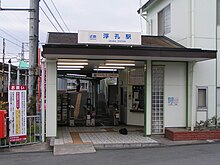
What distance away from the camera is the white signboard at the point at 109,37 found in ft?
37.0

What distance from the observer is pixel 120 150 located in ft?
33.1

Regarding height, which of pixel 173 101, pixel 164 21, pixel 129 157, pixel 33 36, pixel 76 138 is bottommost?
pixel 129 157

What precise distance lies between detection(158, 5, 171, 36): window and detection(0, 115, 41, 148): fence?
843 cm

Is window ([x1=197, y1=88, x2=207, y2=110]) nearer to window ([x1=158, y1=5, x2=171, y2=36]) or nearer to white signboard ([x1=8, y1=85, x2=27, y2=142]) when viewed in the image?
window ([x1=158, y1=5, x2=171, y2=36])

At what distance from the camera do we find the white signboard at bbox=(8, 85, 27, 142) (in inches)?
402

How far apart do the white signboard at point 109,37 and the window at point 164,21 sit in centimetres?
461

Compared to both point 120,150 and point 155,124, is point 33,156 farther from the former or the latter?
point 155,124

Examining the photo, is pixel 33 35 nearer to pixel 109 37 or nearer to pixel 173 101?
pixel 109 37

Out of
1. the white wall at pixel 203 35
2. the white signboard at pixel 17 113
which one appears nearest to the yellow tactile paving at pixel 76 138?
the white signboard at pixel 17 113

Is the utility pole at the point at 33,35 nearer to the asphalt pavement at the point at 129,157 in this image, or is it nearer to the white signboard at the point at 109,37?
the white signboard at the point at 109,37

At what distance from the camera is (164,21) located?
54.5 feet

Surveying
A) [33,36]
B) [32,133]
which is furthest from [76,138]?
[33,36]

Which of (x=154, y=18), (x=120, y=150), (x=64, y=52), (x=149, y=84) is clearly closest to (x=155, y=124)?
(x=149, y=84)

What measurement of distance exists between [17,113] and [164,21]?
9.89 meters
